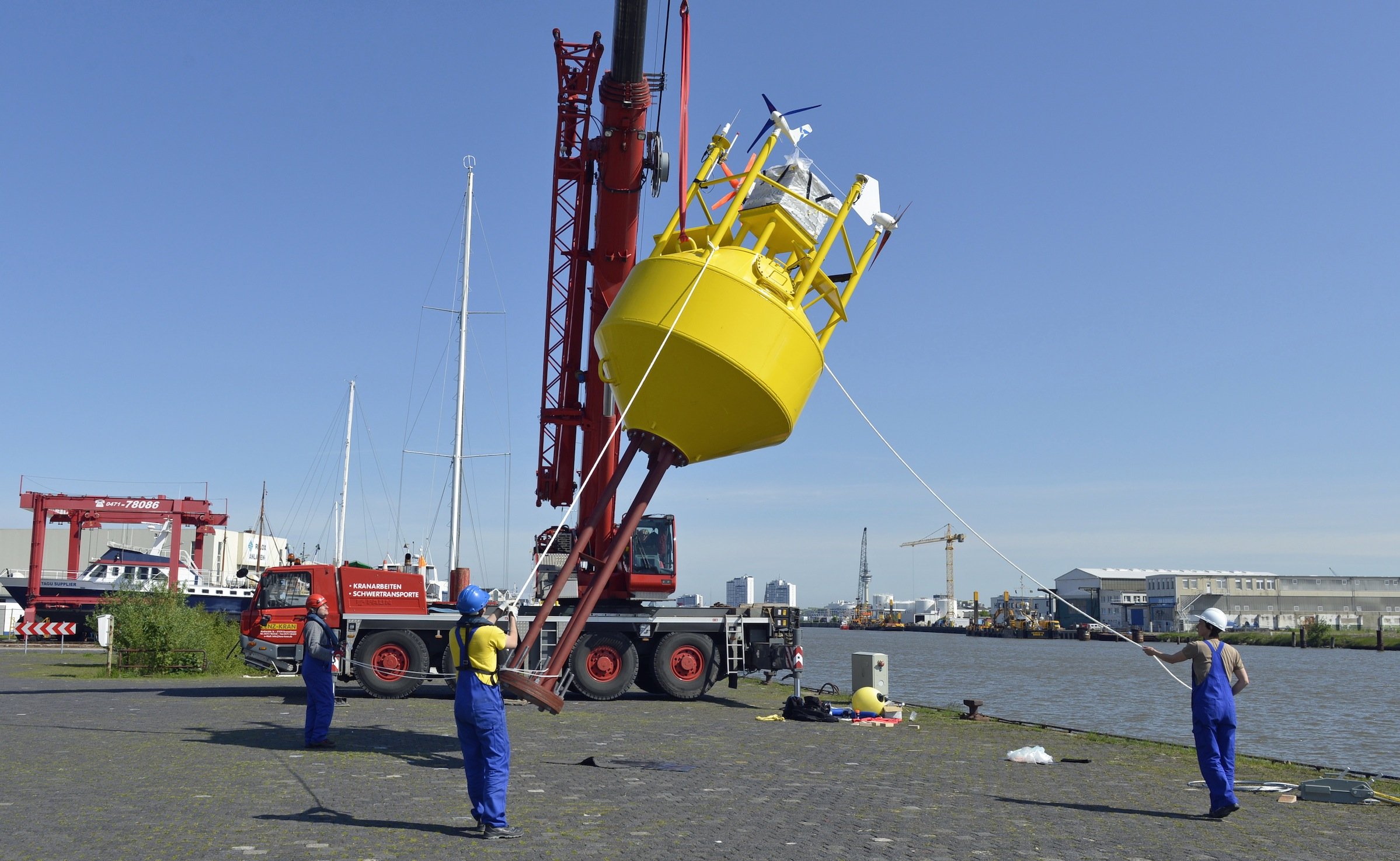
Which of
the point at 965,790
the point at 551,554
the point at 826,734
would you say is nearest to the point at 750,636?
the point at 551,554

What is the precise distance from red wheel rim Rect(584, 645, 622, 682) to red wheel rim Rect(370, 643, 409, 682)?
3268 millimetres

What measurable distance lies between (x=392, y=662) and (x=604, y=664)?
379cm

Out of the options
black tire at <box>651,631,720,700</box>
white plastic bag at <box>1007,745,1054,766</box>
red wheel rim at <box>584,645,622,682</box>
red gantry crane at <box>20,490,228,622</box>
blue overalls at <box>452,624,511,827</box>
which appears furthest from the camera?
red gantry crane at <box>20,490,228,622</box>

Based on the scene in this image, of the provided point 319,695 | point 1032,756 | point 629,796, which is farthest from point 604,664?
point 629,796

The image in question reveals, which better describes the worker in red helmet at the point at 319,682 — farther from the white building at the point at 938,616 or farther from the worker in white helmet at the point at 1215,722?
the white building at the point at 938,616

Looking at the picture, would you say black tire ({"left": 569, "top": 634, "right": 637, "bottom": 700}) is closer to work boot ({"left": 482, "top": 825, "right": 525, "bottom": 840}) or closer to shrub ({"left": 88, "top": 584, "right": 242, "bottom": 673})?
shrub ({"left": 88, "top": 584, "right": 242, "bottom": 673})

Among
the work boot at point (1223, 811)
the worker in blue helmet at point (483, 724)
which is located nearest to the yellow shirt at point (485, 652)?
the worker in blue helmet at point (483, 724)

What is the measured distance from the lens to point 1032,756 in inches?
466

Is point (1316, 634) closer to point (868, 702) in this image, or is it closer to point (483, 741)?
point (868, 702)

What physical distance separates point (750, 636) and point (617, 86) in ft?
33.8

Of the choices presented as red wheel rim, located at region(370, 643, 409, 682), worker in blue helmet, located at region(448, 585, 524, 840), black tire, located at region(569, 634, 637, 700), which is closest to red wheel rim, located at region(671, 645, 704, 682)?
black tire, located at region(569, 634, 637, 700)

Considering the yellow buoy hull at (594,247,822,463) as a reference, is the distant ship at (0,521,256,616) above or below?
below

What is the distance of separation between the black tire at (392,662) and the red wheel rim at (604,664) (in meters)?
2.92

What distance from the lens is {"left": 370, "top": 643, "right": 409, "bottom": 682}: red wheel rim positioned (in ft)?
59.7
